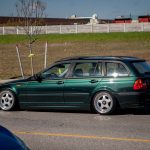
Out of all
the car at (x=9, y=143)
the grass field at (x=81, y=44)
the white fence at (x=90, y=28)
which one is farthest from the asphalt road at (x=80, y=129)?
the white fence at (x=90, y=28)

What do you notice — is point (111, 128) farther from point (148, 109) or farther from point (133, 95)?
point (148, 109)

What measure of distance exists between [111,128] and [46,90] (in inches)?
109

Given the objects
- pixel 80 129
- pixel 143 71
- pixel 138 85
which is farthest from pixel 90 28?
pixel 80 129

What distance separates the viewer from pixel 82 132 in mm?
9078

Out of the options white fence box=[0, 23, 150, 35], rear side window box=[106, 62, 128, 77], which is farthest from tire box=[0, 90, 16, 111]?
white fence box=[0, 23, 150, 35]

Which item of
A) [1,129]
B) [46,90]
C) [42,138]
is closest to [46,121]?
[46,90]

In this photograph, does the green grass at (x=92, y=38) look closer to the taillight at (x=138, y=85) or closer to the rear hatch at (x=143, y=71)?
the rear hatch at (x=143, y=71)

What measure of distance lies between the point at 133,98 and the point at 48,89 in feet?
7.24

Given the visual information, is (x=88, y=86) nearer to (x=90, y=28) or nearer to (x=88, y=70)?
(x=88, y=70)

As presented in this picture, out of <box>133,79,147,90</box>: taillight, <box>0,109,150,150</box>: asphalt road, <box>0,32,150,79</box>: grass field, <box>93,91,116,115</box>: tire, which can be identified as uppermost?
<box>0,32,150,79</box>: grass field

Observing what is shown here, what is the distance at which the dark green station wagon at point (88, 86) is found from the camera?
436 inches

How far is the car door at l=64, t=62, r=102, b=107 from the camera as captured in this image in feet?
37.3

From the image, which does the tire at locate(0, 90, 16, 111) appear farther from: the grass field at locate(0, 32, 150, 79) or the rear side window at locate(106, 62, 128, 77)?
the grass field at locate(0, 32, 150, 79)

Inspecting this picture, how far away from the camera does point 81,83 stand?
37.6 feet
